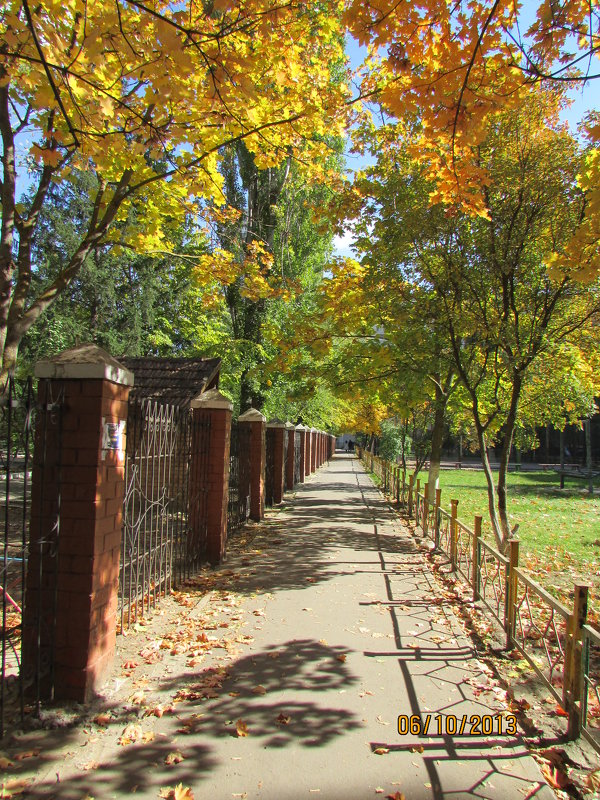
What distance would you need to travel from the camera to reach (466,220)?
28.3 feet

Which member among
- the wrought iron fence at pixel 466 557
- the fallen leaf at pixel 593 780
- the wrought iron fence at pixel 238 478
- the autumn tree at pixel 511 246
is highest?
the autumn tree at pixel 511 246

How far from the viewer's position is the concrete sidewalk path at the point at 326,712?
9.66 feet

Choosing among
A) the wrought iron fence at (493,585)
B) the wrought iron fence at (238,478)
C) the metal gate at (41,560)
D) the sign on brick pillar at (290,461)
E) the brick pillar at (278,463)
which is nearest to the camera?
the metal gate at (41,560)

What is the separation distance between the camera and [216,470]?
25.4 ft

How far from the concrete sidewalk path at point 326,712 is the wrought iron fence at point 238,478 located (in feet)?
11.2

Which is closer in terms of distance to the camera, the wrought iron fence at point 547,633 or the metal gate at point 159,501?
the wrought iron fence at point 547,633

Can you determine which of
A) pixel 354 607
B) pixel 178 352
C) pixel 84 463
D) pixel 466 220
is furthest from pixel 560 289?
pixel 178 352

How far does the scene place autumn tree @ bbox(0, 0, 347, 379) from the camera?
15.8ft

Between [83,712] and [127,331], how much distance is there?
56.9 feet

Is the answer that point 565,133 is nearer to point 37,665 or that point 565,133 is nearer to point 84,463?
point 84,463

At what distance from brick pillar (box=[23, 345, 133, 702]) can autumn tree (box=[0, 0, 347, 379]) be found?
2223 millimetres

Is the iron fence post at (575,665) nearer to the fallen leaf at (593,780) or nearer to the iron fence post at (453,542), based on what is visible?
the fallen leaf at (593,780)

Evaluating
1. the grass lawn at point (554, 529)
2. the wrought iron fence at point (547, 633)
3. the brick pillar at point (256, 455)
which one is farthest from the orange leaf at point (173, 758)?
the brick pillar at point (256, 455)

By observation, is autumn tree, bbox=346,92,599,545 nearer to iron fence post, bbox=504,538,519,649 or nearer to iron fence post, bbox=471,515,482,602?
iron fence post, bbox=471,515,482,602
